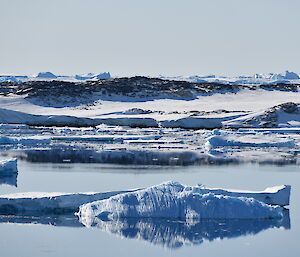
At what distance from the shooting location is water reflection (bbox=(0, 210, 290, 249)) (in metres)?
10.2

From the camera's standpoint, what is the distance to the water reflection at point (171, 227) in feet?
33.4

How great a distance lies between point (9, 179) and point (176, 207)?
5043 millimetres

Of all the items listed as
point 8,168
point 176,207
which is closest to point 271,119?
point 8,168

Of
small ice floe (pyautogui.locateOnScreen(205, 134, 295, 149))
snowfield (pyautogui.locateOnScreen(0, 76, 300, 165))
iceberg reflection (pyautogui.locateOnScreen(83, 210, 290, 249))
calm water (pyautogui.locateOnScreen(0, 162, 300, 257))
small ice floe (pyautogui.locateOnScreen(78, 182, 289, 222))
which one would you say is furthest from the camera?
small ice floe (pyautogui.locateOnScreen(205, 134, 295, 149))

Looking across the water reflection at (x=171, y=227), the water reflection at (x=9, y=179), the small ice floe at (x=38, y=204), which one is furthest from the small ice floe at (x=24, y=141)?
the water reflection at (x=171, y=227)

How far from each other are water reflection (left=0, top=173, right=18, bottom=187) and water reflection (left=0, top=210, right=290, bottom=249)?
3214 millimetres

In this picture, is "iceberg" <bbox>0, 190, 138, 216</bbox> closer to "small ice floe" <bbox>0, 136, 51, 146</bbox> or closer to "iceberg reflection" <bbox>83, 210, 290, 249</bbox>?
"iceberg reflection" <bbox>83, 210, 290, 249</bbox>

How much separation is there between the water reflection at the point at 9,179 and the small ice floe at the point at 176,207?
3.69m

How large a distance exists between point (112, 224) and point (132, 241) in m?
0.62

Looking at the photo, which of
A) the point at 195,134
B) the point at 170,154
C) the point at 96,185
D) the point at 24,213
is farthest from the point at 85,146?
the point at 24,213

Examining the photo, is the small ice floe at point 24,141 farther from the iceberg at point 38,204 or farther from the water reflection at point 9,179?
the iceberg at point 38,204

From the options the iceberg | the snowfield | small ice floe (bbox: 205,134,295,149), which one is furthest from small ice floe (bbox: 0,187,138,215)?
small ice floe (bbox: 205,134,295,149)

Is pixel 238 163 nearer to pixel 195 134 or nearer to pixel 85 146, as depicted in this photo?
pixel 85 146

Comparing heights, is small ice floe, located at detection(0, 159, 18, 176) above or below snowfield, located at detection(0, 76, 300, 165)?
below
